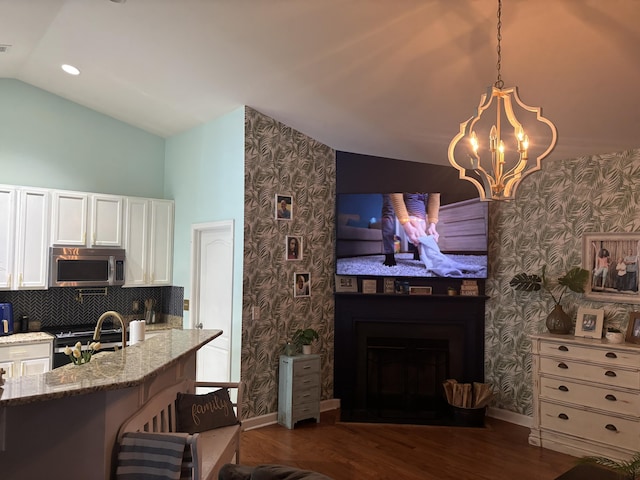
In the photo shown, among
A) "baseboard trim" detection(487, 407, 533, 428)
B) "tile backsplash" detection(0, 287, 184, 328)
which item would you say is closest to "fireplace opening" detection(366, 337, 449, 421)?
"baseboard trim" detection(487, 407, 533, 428)

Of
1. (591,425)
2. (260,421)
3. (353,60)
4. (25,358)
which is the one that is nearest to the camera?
(353,60)

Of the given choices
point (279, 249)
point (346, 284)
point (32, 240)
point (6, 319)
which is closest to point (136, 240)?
point (32, 240)

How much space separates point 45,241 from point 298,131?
277cm

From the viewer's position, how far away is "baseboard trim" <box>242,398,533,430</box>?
461 cm

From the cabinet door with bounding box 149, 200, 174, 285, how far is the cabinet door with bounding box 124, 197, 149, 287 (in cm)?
7

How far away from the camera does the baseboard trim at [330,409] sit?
4.61 metres

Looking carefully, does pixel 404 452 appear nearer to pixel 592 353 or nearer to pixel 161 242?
pixel 592 353

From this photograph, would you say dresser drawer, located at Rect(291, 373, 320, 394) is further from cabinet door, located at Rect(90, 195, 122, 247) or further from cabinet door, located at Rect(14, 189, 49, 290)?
cabinet door, located at Rect(14, 189, 49, 290)

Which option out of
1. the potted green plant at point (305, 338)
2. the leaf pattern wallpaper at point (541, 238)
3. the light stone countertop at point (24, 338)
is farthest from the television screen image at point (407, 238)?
the light stone countertop at point (24, 338)

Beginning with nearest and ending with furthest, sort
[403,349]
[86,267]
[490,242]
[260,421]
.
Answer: [260,421] → [86,267] → [490,242] → [403,349]

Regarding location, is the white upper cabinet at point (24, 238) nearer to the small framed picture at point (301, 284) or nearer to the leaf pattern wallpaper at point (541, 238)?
the small framed picture at point (301, 284)

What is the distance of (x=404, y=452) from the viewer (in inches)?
163

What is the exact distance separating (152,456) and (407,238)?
354 centimetres

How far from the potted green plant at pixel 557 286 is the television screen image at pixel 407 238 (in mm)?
387
